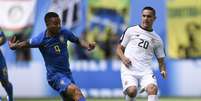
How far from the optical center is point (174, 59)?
18.3m

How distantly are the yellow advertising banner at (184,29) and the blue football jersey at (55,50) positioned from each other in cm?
780

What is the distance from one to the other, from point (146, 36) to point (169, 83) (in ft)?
23.8

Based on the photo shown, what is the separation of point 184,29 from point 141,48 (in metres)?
7.08

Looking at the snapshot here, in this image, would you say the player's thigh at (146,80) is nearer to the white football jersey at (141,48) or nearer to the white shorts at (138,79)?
the white shorts at (138,79)

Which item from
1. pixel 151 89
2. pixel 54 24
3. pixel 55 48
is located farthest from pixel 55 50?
pixel 151 89

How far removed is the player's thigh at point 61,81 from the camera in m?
10.3

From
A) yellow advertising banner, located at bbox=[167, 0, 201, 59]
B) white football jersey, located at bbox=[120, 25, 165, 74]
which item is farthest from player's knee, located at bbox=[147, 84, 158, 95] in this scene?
yellow advertising banner, located at bbox=[167, 0, 201, 59]

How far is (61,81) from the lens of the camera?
34.1 feet

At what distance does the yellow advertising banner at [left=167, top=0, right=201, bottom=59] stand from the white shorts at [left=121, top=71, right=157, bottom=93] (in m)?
7.02

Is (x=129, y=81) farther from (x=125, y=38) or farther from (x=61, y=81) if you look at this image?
(x=61, y=81)

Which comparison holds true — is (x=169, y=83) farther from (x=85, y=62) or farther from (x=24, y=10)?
(x=24, y=10)

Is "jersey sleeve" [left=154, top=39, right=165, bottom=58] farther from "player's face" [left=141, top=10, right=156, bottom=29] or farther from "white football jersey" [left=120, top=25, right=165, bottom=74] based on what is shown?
"player's face" [left=141, top=10, right=156, bottom=29]

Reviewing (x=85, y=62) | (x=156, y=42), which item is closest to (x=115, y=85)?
(x=85, y=62)

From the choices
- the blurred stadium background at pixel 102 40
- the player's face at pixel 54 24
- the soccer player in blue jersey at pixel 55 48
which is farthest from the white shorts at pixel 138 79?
the blurred stadium background at pixel 102 40
